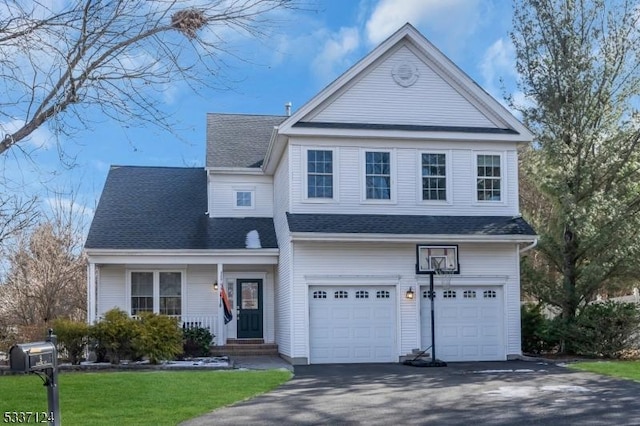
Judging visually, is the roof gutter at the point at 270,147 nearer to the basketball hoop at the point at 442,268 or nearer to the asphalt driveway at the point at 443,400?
the basketball hoop at the point at 442,268

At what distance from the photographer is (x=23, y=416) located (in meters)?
9.05

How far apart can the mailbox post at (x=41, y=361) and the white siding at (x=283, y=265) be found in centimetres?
1118

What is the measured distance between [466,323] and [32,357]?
13877 mm

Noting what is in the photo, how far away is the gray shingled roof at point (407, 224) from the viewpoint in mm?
17266

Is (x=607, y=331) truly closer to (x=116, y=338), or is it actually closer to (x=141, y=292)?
(x=116, y=338)

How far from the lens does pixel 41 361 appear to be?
6.03 meters

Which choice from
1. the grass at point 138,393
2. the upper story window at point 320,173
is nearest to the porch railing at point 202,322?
the upper story window at point 320,173

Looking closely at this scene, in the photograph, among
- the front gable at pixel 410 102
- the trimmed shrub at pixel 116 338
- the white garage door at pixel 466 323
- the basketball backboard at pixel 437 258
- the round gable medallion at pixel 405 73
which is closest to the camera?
the trimmed shrub at pixel 116 338

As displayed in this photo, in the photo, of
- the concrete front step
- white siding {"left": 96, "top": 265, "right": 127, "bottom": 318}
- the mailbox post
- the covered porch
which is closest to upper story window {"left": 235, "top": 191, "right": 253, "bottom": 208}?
the covered porch

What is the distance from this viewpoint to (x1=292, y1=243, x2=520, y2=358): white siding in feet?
57.1

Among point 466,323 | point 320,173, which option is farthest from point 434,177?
point 466,323

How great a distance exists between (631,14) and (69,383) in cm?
1726

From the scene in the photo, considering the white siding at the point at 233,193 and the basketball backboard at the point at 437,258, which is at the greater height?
the white siding at the point at 233,193

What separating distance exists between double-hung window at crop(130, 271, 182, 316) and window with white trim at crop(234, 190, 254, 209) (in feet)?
9.53
